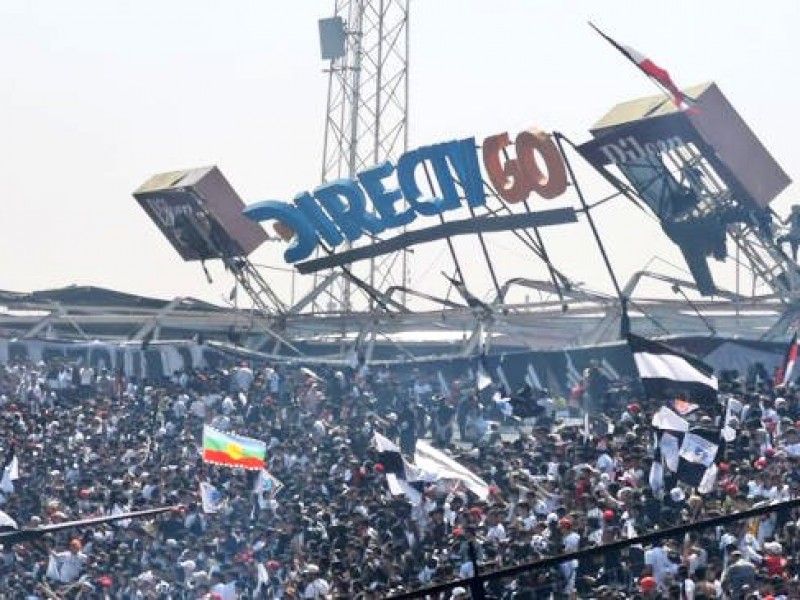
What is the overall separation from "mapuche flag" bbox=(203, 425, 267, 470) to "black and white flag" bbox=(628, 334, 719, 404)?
31.5 feet

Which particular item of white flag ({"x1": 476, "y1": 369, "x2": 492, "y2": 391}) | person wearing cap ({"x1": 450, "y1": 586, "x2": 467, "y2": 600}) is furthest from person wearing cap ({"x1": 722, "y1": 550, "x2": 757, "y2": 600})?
white flag ({"x1": 476, "y1": 369, "x2": 492, "y2": 391})

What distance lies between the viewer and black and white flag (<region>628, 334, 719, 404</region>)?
56.5 ft

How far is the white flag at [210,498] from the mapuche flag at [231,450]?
1.26 ft

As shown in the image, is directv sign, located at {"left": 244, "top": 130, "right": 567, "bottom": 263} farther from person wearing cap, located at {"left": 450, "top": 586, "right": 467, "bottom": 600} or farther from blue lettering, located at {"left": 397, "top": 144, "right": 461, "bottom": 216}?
person wearing cap, located at {"left": 450, "top": 586, "right": 467, "bottom": 600}

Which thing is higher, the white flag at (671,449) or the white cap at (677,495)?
the white flag at (671,449)

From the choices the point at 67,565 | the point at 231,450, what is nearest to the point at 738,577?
the point at 231,450

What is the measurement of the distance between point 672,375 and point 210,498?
10.5 meters

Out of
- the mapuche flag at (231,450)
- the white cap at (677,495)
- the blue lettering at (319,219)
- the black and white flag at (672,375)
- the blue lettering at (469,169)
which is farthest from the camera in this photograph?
the blue lettering at (319,219)

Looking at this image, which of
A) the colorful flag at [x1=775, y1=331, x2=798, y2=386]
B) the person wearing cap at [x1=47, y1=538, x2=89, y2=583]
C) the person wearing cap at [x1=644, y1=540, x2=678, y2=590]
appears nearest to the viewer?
the person wearing cap at [x1=644, y1=540, x2=678, y2=590]

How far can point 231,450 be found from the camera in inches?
1047

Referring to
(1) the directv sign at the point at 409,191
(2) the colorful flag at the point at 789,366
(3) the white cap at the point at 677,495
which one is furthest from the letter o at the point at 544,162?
(3) the white cap at the point at 677,495

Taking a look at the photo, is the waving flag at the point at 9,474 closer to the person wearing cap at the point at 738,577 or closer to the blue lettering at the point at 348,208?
the blue lettering at the point at 348,208

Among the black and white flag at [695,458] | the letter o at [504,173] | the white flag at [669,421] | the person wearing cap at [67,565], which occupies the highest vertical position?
the letter o at [504,173]

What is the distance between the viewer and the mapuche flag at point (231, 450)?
26312mm
